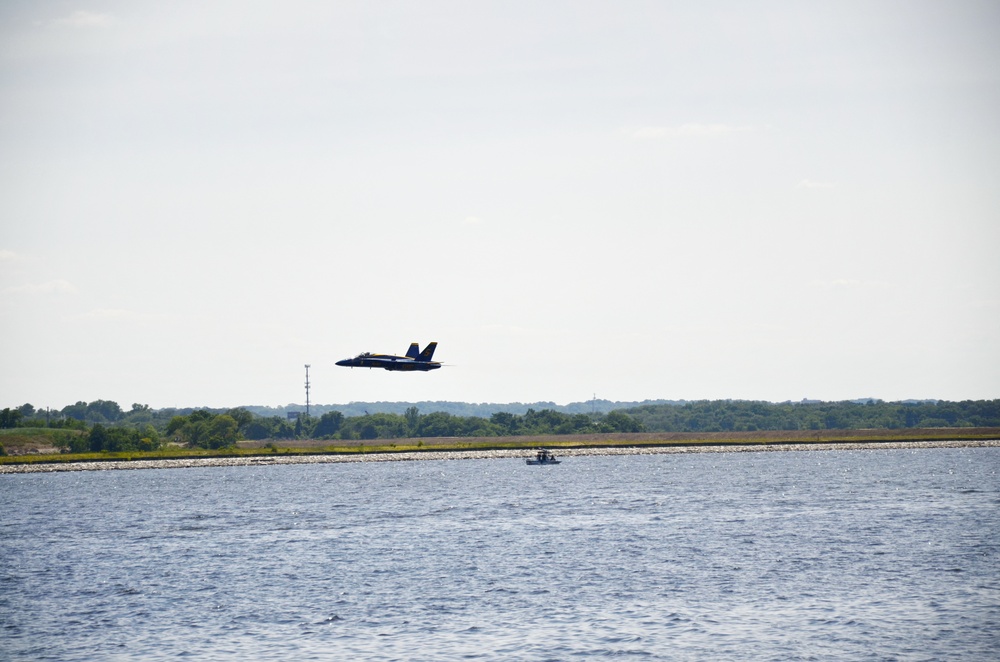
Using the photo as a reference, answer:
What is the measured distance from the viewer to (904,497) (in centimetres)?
9419

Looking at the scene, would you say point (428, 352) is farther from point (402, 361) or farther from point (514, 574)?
point (514, 574)

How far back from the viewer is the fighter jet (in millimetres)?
111125

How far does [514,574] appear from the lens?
5419 centimetres

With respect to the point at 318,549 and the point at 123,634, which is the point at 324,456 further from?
the point at 123,634

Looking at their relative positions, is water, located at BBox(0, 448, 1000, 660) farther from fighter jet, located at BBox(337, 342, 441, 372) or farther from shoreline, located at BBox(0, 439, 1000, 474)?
shoreline, located at BBox(0, 439, 1000, 474)

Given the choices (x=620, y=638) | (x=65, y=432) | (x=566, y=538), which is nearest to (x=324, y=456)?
(x=65, y=432)

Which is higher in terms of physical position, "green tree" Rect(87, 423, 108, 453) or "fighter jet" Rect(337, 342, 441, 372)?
"fighter jet" Rect(337, 342, 441, 372)

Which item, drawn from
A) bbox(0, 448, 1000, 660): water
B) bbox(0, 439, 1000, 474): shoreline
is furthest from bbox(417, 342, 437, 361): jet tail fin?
bbox(0, 439, 1000, 474): shoreline

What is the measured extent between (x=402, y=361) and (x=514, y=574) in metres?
59.9

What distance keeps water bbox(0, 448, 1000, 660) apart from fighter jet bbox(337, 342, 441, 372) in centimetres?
1374

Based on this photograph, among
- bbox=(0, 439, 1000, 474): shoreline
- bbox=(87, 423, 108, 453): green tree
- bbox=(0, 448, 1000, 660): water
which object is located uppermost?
bbox=(87, 423, 108, 453): green tree

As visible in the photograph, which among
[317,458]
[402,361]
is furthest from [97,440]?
[402,361]

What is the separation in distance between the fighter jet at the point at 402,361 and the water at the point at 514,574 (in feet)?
45.1

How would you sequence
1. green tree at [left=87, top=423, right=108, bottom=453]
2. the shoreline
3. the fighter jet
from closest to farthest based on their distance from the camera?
the fighter jet
the shoreline
green tree at [left=87, top=423, right=108, bottom=453]
